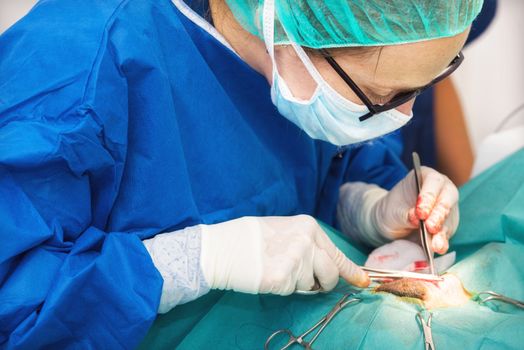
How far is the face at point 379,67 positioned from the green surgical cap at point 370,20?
27 millimetres

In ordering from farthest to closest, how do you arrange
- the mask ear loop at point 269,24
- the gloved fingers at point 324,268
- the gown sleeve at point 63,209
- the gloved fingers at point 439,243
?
the gloved fingers at point 439,243 < the gloved fingers at point 324,268 < the mask ear loop at point 269,24 < the gown sleeve at point 63,209

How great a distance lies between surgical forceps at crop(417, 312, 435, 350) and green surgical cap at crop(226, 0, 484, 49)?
0.52 m

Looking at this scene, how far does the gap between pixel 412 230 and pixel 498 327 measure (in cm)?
50

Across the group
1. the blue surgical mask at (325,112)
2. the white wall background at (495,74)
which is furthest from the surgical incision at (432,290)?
the white wall background at (495,74)

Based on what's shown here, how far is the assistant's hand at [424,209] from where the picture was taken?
4.72 ft

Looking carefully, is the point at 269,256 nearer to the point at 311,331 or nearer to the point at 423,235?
the point at 311,331

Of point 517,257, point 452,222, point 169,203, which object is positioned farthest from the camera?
point 452,222

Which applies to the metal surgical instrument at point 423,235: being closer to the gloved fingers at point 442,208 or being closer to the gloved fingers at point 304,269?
the gloved fingers at point 442,208

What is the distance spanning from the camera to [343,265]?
4.17 feet

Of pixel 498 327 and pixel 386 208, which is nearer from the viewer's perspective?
pixel 498 327

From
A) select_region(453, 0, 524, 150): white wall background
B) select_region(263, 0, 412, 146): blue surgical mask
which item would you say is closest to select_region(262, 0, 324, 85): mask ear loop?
select_region(263, 0, 412, 146): blue surgical mask

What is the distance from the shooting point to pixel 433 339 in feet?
3.69

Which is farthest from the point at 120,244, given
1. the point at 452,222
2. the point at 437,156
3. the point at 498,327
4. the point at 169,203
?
the point at 437,156

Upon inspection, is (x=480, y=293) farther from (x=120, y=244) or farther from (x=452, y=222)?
(x=120, y=244)
